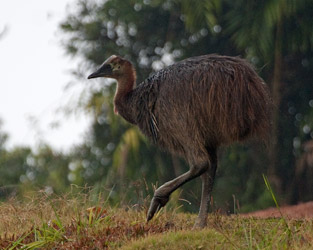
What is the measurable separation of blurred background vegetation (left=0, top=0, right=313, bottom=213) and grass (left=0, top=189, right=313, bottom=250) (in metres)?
5.14

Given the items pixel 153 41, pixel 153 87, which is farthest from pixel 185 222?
pixel 153 41

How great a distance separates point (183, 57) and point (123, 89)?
24.1 feet

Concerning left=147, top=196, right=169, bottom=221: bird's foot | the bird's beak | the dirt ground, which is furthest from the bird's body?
the bird's beak

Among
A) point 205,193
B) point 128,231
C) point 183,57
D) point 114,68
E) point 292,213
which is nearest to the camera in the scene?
point 128,231

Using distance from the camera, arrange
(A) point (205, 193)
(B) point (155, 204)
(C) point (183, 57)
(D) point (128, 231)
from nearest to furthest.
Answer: (D) point (128, 231) < (B) point (155, 204) < (A) point (205, 193) < (C) point (183, 57)

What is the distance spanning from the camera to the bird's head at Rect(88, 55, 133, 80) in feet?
25.0

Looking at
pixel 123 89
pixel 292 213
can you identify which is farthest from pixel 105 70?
pixel 292 213

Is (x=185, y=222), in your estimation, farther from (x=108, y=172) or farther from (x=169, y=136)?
(x=108, y=172)

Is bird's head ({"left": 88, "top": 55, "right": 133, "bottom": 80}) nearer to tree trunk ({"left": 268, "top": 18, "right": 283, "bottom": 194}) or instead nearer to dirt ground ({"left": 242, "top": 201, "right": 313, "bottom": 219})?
dirt ground ({"left": 242, "top": 201, "right": 313, "bottom": 219})

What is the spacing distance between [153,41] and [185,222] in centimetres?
845

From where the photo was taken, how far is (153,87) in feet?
22.3

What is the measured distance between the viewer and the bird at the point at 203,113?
6363mm

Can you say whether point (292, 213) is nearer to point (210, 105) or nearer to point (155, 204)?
point (155, 204)

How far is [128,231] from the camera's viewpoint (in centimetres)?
620
